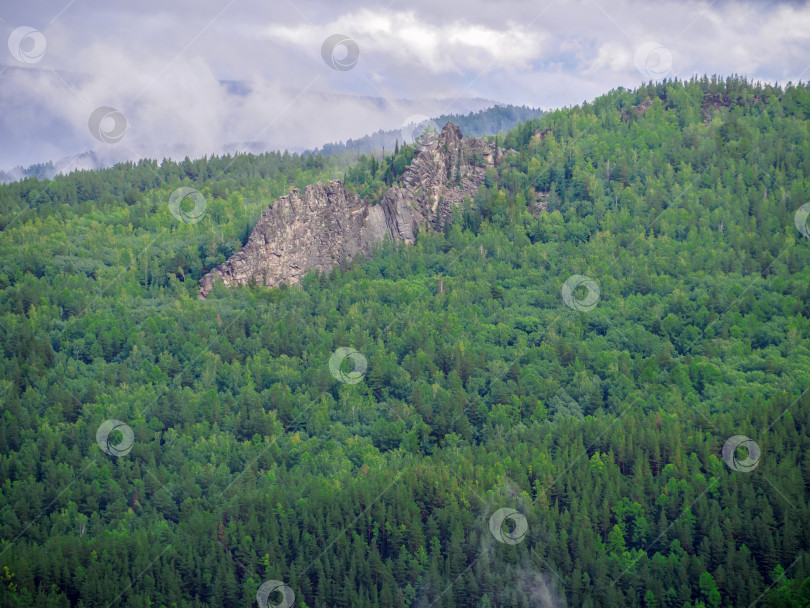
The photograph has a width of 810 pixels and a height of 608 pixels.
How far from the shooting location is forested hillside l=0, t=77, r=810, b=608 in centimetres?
10125

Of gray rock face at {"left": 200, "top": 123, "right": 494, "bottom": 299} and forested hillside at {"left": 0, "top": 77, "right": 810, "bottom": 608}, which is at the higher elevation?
gray rock face at {"left": 200, "top": 123, "right": 494, "bottom": 299}

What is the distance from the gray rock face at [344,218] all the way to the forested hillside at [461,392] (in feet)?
9.87

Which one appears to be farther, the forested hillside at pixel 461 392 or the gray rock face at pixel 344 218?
the gray rock face at pixel 344 218

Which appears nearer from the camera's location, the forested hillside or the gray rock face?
the forested hillside

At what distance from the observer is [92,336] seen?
142 m

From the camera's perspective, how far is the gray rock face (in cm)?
15912

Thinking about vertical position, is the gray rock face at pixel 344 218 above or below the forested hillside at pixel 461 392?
above

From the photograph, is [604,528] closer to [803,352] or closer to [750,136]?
[803,352]

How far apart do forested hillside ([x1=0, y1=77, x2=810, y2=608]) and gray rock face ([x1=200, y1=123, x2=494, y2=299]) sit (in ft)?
9.87

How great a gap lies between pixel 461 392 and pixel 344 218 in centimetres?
4400

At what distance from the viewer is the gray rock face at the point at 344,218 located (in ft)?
522

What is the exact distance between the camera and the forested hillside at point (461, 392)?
332 feet

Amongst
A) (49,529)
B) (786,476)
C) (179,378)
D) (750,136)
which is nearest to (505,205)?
(750,136)

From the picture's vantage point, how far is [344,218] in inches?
6540
